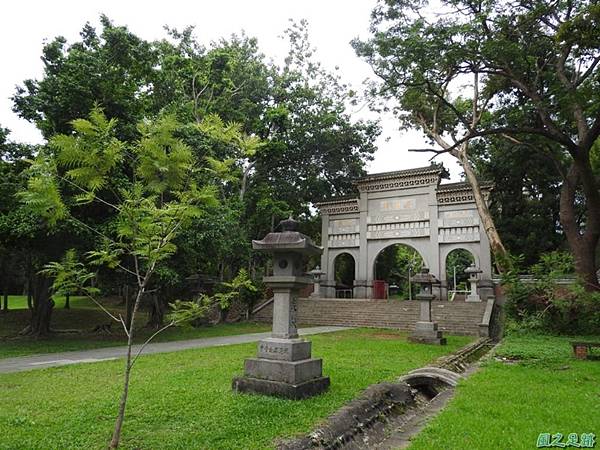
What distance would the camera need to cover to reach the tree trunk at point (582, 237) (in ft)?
41.1

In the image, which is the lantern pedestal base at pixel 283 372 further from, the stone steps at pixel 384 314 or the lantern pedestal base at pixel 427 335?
the stone steps at pixel 384 314

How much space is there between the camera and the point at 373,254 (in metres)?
24.5

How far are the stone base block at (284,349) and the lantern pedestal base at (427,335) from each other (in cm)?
714

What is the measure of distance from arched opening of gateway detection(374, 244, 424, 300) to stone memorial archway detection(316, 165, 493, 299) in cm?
643

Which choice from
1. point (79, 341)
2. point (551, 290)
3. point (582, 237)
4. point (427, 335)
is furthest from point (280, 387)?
point (582, 237)

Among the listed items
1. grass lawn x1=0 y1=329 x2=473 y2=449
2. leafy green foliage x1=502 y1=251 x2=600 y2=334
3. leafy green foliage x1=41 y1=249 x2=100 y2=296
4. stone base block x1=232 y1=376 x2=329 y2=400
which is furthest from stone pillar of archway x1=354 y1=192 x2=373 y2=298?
leafy green foliage x1=41 y1=249 x2=100 y2=296

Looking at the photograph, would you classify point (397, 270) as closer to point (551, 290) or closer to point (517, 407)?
point (551, 290)

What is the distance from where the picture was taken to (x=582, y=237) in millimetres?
13414

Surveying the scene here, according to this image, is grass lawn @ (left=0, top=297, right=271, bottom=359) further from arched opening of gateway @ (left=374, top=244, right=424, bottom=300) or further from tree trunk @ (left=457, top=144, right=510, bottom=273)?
arched opening of gateway @ (left=374, top=244, right=424, bottom=300)

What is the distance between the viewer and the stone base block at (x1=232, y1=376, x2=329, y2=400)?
546 centimetres

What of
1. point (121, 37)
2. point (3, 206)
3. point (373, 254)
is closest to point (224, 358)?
point (3, 206)

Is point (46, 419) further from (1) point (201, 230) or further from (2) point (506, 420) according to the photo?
(1) point (201, 230)

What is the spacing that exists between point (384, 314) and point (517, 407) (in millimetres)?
13954

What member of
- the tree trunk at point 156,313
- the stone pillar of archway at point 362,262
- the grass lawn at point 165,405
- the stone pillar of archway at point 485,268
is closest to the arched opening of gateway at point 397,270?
the stone pillar of archway at point 362,262
